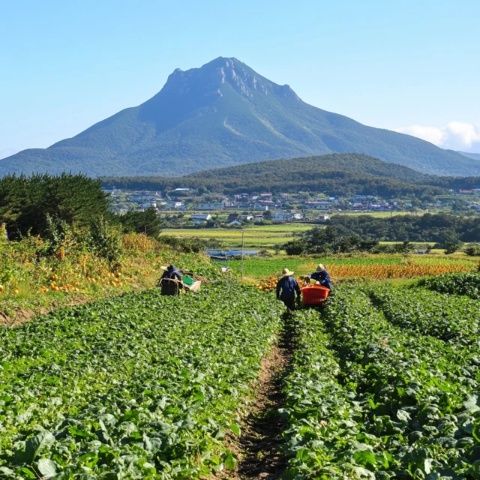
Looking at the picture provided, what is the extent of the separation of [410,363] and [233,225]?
122715mm

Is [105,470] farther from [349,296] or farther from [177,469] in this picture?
[349,296]

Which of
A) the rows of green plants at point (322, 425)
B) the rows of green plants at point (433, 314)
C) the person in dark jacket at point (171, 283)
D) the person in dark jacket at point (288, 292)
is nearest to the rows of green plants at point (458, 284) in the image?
the rows of green plants at point (433, 314)

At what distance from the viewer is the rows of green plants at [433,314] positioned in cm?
2089

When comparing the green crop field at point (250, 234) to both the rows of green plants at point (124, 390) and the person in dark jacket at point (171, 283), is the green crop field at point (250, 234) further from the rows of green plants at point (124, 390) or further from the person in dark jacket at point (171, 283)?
the rows of green plants at point (124, 390)

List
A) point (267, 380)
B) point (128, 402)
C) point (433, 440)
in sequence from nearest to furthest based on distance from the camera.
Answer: point (433, 440), point (128, 402), point (267, 380)

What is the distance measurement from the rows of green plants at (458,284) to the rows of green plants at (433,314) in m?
3.91

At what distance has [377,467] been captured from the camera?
7746 mm

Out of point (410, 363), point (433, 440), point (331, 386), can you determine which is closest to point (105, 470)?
point (433, 440)

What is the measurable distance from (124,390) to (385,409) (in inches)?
158

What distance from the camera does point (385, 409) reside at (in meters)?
11.1

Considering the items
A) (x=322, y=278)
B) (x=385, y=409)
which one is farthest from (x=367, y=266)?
(x=385, y=409)

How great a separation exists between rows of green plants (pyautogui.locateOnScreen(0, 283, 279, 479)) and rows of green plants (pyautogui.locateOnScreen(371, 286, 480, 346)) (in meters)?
4.92

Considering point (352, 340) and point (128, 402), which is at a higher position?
point (128, 402)

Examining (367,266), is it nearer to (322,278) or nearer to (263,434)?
(322,278)
